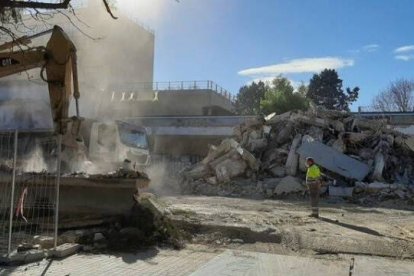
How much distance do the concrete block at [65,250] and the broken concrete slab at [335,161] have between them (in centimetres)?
1500

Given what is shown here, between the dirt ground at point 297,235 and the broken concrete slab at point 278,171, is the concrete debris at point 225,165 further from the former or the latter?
the dirt ground at point 297,235

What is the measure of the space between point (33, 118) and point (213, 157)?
8.28 metres

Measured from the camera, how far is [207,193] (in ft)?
70.1

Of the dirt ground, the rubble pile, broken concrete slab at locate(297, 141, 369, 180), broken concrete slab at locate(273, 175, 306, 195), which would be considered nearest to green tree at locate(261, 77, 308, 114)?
the rubble pile

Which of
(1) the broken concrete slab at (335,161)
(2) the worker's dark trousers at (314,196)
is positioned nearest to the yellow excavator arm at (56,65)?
(2) the worker's dark trousers at (314,196)

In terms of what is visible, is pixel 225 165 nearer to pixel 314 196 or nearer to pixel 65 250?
pixel 314 196

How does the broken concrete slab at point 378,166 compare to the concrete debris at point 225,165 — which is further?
the concrete debris at point 225,165

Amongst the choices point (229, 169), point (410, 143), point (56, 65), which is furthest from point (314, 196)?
point (410, 143)

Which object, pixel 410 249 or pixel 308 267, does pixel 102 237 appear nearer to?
pixel 308 267

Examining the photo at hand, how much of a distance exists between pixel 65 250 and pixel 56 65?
3070 millimetres

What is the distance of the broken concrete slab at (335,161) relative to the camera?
21.1 m

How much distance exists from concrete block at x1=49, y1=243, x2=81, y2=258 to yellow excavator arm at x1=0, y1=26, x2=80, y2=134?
1.81 meters

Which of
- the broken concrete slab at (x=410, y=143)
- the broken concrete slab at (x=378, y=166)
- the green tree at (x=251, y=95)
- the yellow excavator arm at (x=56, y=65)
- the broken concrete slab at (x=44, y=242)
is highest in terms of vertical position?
the green tree at (x=251, y=95)

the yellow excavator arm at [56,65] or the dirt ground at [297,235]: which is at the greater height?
the yellow excavator arm at [56,65]
